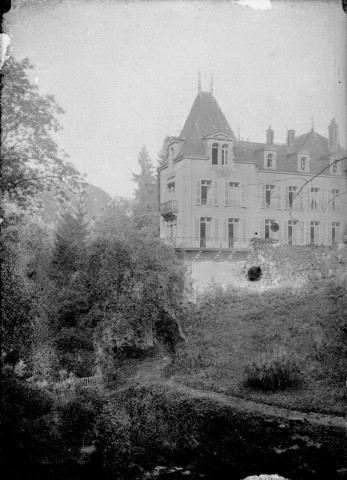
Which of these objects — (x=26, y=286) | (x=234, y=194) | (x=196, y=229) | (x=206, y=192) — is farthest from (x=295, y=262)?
(x=26, y=286)

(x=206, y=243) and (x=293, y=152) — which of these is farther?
(x=206, y=243)

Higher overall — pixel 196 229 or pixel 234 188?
pixel 234 188

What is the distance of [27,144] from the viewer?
15.7ft

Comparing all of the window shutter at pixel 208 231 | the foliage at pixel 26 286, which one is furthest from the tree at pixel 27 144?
the window shutter at pixel 208 231

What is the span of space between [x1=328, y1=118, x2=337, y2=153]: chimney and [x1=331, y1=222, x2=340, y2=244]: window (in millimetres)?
861

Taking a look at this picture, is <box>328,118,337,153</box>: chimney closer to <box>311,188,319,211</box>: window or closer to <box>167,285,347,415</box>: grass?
<box>311,188,319,211</box>: window

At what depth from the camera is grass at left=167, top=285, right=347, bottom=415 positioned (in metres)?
5.10

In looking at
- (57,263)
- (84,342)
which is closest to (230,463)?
(84,342)

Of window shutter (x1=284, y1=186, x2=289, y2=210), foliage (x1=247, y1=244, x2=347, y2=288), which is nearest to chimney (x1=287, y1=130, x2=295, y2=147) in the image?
window shutter (x1=284, y1=186, x2=289, y2=210)

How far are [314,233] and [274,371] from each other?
176 cm

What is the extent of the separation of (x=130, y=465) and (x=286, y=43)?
4896 mm

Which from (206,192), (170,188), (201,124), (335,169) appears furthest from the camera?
(170,188)

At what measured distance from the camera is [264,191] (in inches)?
202

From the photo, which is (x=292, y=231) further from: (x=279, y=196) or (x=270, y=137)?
(x=270, y=137)
